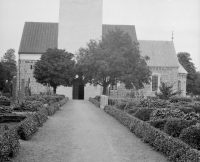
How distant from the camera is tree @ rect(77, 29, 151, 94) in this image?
109 ft

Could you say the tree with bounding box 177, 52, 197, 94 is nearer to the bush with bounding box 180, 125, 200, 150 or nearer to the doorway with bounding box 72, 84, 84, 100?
the doorway with bounding box 72, 84, 84, 100

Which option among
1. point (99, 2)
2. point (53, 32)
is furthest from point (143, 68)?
point (53, 32)

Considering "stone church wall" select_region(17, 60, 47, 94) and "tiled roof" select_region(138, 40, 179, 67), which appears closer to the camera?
"stone church wall" select_region(17, 60, 47, 94)

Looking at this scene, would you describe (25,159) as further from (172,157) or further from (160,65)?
(160,65)

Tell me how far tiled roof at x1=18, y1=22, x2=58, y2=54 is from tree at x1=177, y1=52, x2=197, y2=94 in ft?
90.4

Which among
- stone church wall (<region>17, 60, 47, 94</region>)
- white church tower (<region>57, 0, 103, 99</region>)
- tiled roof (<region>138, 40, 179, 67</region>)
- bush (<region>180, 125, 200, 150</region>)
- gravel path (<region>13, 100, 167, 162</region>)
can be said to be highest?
white church tower (<region>57, 0, 103, 99</region>)

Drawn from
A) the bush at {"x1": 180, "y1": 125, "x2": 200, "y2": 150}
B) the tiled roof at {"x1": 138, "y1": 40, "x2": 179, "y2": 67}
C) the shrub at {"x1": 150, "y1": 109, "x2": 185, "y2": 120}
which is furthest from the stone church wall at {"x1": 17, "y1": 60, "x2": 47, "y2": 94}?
the bush at {"x1": 180, "y1": 125, "x2": 200, "y2": 150}

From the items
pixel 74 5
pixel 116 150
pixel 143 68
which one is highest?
pixel 74 5

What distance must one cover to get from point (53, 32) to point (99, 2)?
8273 millimetres

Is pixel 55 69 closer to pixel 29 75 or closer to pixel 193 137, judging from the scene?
pixel 29 75

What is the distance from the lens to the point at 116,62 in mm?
33062

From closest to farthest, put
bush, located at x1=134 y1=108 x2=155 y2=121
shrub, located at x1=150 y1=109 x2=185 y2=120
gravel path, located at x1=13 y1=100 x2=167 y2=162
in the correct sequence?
gravel path, located at x1=13 y1=100 x2=167 y2=162
shrub, located at x1=150 y1=109 x2=185 y2=120
bush, located at x1=134 y1=108 x2=155 y2=121

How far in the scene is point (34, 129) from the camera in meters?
12.7

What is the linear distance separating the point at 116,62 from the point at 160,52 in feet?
60.2
